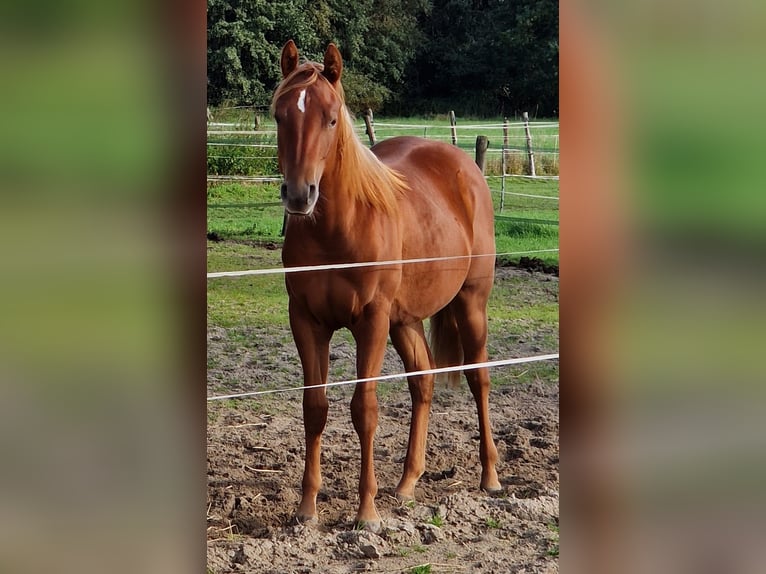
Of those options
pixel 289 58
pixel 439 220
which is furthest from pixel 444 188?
pixel 289 58

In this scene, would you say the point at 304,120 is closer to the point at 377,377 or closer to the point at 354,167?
the point at 354,167

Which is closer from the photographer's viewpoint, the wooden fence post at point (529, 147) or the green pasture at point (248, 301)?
the green pasture at point (248, 301)

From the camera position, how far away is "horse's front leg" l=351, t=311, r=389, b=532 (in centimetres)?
296

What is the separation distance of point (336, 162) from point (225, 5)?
52 centimetres

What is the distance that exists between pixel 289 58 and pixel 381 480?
4.32ft

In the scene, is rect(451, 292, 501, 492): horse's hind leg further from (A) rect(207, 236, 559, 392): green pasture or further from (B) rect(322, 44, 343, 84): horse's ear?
(B) rect(322, 44, 343, 84): horse's ear

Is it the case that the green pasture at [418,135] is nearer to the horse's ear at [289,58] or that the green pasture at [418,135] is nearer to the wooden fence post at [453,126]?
the wooden fence post at [453,126]

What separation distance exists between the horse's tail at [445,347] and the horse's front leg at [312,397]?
→ 1.37 feet

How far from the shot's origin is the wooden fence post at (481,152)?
314 centimetres
